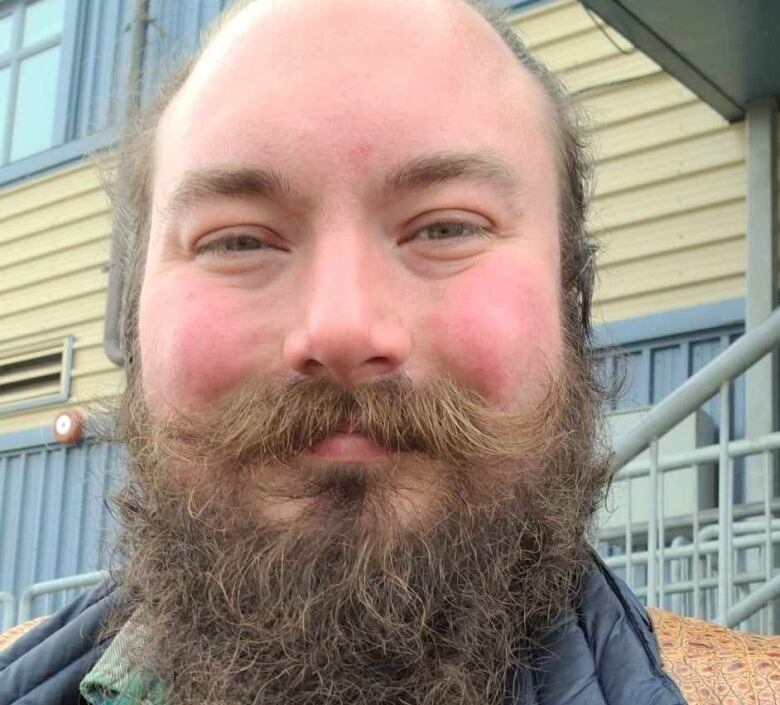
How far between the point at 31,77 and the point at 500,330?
8.29 m

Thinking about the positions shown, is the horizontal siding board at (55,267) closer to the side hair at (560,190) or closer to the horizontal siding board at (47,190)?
the horizontal siding board at (47,190)

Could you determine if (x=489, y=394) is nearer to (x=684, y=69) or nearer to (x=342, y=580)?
(x=342, y=580)

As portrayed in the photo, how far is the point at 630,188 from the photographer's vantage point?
571cm

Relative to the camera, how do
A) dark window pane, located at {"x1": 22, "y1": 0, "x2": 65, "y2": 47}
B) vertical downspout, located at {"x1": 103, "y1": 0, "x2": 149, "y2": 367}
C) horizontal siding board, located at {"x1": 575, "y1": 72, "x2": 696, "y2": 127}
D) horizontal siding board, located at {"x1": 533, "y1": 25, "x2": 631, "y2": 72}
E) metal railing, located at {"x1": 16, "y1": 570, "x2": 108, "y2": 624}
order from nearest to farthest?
horizontal siding board, located at {"x1": 575, "y1": 72, "x2": 696, "y2": 127} → horizontal siding board, located at {"x1": 533, "y1": 25, "x2": 631, "y2": 72} → metal railing, located at {"x1": 16, "y1": 570, "x2": 108, "y2": 624} → vertical downspout, located at {"x1": 103, "y1": 0, "x2": 149, "y2": 367} → dark window pane, located at {"x1": 22, "y1": 0, "x2": 65, "y2": 47}

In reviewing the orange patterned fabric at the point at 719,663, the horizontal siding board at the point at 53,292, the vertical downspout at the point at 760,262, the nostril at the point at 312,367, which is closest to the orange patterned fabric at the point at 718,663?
the orange patterned fabric at the point at 719,663

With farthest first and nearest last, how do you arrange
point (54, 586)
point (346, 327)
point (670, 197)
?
1. point (54, 586)
2. point (670, 197)
3. point (346, 327)

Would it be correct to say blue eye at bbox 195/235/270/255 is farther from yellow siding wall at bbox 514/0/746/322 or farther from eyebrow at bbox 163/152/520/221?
yellow siding wall at bbox 514/0/746/322

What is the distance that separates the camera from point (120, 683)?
181 cm

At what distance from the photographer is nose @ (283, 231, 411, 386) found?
4.92 feet

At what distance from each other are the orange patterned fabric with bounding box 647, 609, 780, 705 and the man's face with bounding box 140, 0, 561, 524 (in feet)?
1.22

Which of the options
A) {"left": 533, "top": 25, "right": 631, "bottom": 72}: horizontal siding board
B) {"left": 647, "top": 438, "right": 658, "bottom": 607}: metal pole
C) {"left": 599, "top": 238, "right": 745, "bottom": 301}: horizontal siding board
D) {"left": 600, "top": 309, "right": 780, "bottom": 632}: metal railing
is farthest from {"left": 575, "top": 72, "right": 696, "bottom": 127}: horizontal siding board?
{"left": 647, "top": 438, "right": 658, "bottom": 607}: metal pole

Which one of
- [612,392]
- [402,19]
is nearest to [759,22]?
[612,392]

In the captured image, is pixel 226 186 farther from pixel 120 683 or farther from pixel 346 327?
pixel 120 683

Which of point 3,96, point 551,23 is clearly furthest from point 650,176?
point 3,96
